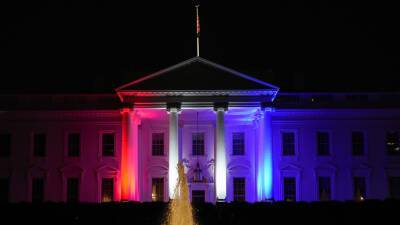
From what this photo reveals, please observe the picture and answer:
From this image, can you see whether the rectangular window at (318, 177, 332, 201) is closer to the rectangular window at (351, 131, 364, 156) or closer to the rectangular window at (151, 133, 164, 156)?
the rectangular window at (351, 131, 364, 156)

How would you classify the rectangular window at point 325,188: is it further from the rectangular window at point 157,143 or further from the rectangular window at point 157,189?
the rectangular window at point 157,143

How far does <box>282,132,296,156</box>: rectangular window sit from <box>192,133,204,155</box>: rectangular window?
6221 millimetres

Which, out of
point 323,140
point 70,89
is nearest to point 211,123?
point 323,140

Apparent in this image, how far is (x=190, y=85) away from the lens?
134 feet

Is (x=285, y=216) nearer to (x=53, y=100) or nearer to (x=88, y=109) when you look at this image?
(x=88, y=109)

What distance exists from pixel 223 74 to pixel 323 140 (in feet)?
32.3

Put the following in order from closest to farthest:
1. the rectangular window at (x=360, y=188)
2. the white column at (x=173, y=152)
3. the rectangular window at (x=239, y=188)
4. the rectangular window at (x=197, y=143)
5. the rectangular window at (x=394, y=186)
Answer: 1. the white column at (x=173, y=152)
2. the rectangular window at (x=394, y=186)
3. the rectangular window at (x=360, y=188)
4. the rectangular window at (x=239, y=188)
5. the rectangular window at (x=197, y=143)

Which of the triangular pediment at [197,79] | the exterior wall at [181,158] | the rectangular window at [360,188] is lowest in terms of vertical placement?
the rectangular window at [360,188]

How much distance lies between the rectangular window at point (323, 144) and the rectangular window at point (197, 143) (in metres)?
8.84

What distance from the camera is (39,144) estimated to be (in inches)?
1763

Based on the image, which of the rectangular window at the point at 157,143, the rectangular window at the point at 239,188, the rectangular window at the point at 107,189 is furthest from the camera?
the rectangular window at the point at 157,143

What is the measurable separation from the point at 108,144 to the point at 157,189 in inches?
198

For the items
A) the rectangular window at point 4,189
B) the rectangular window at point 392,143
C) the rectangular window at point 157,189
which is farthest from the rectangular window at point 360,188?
the rectangular window at point 4,189

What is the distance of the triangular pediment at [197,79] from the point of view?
40.7 m
